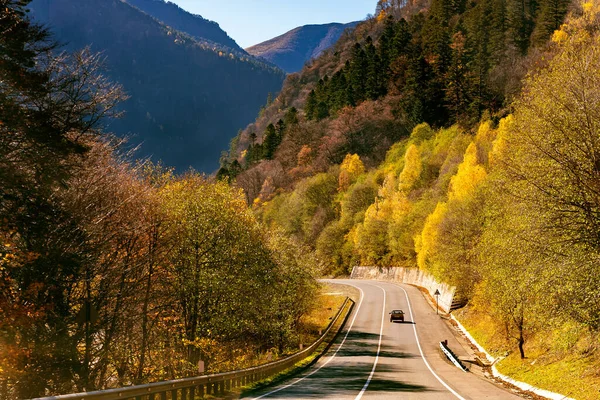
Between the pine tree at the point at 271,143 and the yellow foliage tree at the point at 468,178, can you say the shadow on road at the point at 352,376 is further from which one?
the pine tree at the point at 271,143

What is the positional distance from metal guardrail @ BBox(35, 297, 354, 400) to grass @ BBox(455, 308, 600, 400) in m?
11.1

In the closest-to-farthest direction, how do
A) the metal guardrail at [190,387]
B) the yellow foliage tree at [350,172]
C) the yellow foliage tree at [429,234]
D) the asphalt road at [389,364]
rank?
1. the metal guardrail at [190,387]
2. the asphalt road at [389,364]
3. the yellow foliage tree at [429,234]
4. the yellow foliage tree at [350,172]

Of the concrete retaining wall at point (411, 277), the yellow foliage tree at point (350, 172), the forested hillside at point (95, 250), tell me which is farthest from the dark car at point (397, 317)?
the yellow foliage tree at point (350, 172)

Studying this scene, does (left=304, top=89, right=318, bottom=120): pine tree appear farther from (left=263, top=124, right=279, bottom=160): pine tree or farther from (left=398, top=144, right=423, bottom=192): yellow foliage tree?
(left=398, top=144, right=423, bottom=192): yellow foliage tree

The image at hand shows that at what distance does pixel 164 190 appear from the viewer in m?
31.2

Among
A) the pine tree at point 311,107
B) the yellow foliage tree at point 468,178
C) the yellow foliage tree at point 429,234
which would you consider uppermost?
the pine tree at point 311,107

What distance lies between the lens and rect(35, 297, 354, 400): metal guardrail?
1070cm

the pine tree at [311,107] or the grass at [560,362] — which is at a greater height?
the pine tree at [311,107]

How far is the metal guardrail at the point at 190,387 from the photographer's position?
35.1ft

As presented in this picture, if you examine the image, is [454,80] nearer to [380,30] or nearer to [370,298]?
[370,298]

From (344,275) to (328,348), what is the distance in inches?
2437

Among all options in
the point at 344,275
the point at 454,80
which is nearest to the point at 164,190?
the point at 344,275

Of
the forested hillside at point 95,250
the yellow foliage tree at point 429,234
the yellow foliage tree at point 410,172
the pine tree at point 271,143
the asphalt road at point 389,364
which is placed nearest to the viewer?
the forested hillside at point 95,250

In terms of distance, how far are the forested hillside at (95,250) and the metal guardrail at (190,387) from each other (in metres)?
3.47
